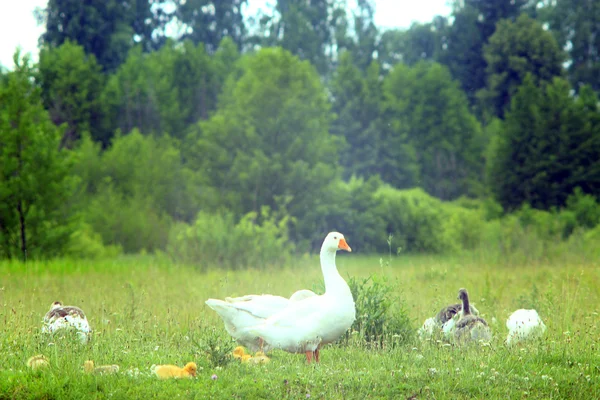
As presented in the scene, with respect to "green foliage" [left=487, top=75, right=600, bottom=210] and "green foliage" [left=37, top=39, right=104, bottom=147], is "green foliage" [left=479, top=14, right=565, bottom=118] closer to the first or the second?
"green foliage" [left=487, top=75, right=600, bottom=210]

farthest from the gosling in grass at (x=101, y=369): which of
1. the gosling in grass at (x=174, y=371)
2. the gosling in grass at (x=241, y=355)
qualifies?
the gosling in grass at (x=241, y=355)

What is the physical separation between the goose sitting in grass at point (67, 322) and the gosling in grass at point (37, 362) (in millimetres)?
845

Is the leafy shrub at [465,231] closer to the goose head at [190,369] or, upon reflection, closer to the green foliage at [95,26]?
the goose head at [190,369]

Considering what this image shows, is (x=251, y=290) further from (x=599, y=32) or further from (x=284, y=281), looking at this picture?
(x=599, y=32)

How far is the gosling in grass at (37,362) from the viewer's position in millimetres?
8141

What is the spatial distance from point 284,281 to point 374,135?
34.0 meters

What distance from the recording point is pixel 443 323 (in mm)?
11414

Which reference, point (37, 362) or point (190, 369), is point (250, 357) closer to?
point (190, 369)

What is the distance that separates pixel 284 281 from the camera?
17.6 metres

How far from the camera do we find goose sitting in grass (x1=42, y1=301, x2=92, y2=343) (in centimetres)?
958

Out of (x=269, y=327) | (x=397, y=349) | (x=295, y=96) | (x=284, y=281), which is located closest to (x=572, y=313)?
(x=397, y=349)

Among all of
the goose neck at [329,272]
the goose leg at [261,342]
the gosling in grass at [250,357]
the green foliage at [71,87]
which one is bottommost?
the gosling in grass at [250,357]

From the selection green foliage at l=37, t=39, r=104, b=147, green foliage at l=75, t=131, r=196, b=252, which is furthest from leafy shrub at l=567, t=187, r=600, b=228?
green foliage at l=37, t=39, r=104, b=147

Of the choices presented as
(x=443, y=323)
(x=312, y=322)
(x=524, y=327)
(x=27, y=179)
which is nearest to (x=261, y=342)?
(x=312, y=322)
